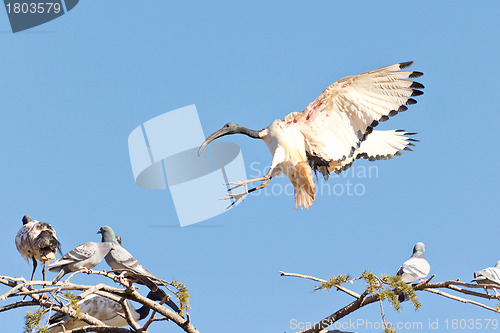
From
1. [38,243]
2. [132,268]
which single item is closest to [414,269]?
[132,268]

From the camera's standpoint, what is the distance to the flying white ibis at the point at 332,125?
30.3ft

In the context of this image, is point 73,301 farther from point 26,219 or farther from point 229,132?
point 229,132

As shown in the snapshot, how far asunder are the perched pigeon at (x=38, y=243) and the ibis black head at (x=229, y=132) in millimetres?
2032

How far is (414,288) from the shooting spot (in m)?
6.84

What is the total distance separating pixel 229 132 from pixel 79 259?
113 inches

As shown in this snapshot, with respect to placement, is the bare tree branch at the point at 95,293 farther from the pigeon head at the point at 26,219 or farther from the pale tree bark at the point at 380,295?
the pigeon head at the point at 26,219

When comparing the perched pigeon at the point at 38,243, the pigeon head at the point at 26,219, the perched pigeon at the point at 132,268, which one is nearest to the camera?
the perched pigeon at the point at 132,268

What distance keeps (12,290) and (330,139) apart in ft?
14.6

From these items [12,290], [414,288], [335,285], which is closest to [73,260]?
[12,290]

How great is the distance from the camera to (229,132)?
10148 mm

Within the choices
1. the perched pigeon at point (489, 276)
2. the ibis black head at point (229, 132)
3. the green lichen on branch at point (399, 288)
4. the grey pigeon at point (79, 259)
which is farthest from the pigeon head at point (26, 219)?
the perched pigeon at point (489, 276)

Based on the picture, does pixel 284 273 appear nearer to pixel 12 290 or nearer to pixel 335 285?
pixel 335 285

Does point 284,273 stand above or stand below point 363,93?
below

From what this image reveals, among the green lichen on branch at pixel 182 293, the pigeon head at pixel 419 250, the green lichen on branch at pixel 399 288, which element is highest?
the green lichen on branch at pixel 182 293
